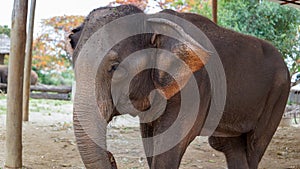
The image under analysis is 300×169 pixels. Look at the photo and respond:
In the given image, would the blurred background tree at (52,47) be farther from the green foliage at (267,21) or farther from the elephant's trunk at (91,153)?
the elephant's trunk at (91,153)

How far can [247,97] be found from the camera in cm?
362

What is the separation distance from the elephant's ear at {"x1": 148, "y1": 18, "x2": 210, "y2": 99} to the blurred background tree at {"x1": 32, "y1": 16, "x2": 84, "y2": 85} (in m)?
15.7

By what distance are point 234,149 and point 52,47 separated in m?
17.5

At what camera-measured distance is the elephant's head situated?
7.28 feet

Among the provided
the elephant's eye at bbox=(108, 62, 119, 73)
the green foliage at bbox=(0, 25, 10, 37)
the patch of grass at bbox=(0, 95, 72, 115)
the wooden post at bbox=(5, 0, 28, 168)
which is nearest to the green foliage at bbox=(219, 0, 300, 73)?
the patch of grass at bbox=(0, 95, 72, 115)

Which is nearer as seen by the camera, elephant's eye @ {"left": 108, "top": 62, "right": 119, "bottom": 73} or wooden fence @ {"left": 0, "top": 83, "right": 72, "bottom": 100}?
elephant's eye @ {"left": 108, "top": 62, "right": 119, "bottom": 73}

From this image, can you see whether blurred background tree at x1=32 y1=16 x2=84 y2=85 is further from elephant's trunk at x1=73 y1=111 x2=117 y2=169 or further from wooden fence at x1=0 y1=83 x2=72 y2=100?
elephant's trunk at x1=73 y1=111 x2=117 y2=169

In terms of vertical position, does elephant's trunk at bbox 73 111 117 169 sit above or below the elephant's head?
below

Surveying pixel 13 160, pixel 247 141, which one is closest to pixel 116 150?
pixel 13 160

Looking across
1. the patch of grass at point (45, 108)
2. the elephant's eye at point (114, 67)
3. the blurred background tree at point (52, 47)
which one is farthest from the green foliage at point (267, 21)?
the elephant's eye at point (114, 67)

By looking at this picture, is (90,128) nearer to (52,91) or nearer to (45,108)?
(45,108)

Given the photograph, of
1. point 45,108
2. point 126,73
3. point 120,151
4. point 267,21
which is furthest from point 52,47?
point 126,73

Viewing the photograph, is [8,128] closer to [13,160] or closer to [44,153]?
[13,160]

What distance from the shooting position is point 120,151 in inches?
231
